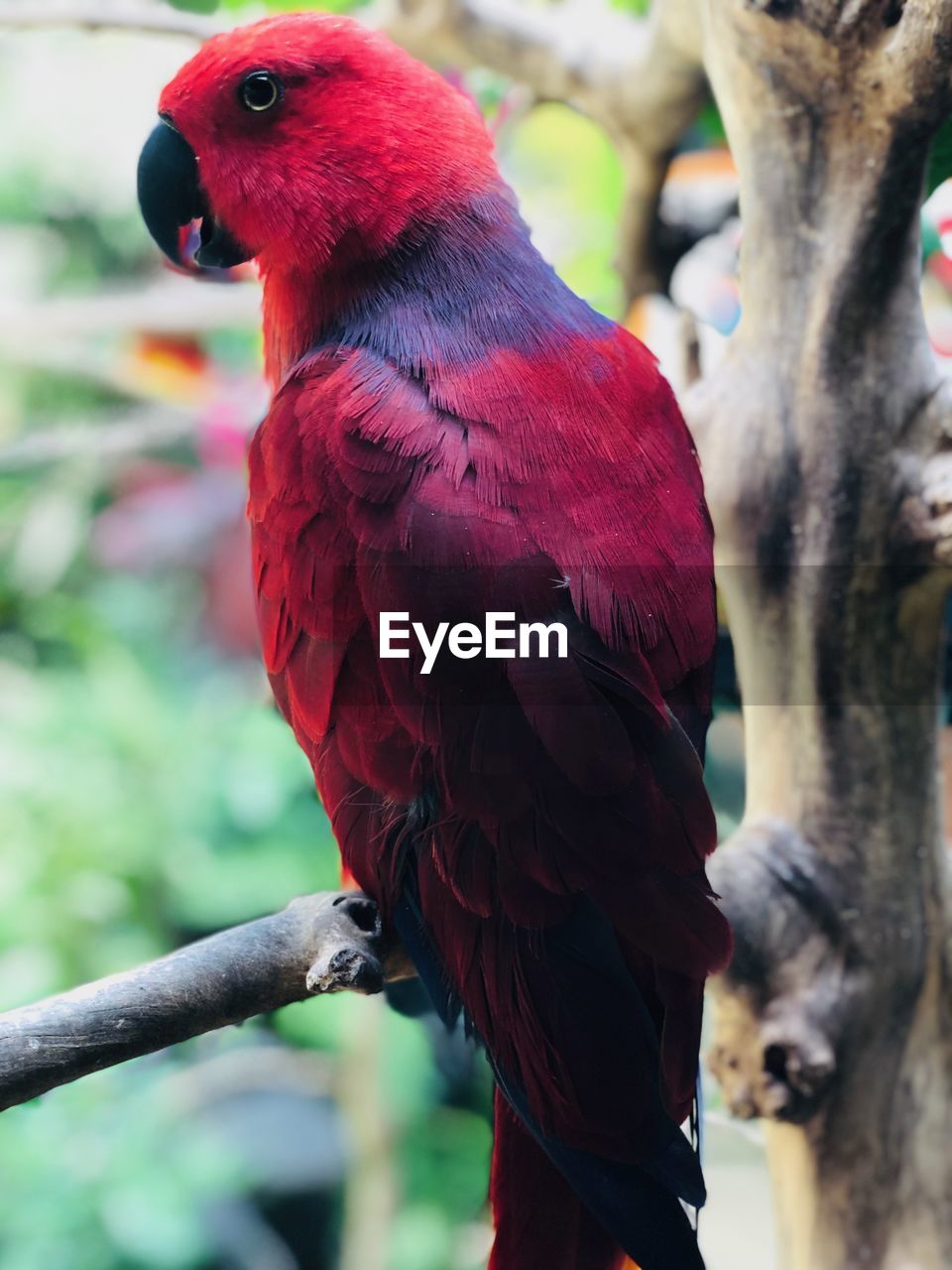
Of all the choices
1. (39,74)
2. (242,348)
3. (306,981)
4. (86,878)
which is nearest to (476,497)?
(306,981)

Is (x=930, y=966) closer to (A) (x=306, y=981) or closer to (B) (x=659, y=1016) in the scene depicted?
(B) (x=659, y=1016)

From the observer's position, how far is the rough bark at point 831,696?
66 cm

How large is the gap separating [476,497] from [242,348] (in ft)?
3.76

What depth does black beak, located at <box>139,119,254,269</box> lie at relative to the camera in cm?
66

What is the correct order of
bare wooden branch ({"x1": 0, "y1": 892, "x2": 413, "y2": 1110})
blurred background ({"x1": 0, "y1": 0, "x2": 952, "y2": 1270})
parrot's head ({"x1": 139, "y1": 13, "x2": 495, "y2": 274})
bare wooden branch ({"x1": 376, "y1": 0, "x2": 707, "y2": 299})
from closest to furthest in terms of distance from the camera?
bare wooden branch ({"x1": 0, "y1": 892, "x2": 413, "y2": 1110}) < parrot's head ({"x1": 139, "y1": 13, "x2": 495, "y2": 274}) < bare wooden branch ({"x1": 376, "y1": 0, "x2": 707, "y2": 299}) < blurred background ({"x1": 0, "y1": 0, "x2": 952, "y2": 1270})

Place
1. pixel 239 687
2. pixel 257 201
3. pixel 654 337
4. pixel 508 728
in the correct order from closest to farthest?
pixel 508 728 → pixel 257 201 → pixel 654 337 → pixel 239 687

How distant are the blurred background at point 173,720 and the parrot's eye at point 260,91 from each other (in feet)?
0.79

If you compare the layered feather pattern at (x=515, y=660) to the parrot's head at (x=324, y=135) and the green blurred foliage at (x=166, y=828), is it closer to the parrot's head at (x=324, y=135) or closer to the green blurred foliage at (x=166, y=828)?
the parrot's head at (x=324, y=135)

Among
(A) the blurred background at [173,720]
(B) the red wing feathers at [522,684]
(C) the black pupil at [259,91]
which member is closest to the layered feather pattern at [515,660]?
(B) the red wing feathers at [522,684]

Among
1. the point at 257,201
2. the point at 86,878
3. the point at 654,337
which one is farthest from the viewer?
the point at 86,878

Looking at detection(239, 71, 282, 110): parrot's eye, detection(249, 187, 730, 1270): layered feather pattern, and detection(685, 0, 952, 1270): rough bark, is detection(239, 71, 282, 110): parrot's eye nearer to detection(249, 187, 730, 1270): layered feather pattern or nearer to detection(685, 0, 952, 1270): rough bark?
detection(249, 187, 730, 1270): layered feather pattern

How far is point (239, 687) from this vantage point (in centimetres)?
143

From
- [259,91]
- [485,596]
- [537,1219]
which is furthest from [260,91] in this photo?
[537,1219]

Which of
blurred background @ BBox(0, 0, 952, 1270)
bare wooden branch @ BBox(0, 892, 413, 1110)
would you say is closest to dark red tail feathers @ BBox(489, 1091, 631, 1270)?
bare wooden branch @ BBox(0, 892, 413, 1110)
